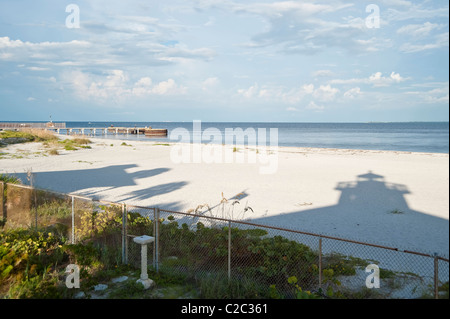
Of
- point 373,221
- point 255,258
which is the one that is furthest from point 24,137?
point 255,258

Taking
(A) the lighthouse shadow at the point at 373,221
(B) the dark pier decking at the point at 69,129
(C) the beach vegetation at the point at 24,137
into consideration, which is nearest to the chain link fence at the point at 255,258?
(A) the lighthouse shadow at the point at 373,221

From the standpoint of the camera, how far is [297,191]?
15.6 m

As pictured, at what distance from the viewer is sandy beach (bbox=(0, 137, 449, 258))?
10.0 m

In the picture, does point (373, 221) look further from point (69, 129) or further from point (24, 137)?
point (69, 129)

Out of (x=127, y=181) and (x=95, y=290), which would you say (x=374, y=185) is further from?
(x=95, y=290)

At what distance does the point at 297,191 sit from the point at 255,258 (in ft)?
29.4

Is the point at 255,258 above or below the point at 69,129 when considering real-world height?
below

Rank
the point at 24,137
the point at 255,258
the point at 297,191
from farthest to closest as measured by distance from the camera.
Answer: the point at 24,137 < the point at 297,191 < the point at 255,258

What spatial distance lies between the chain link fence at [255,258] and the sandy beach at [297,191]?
3.01 feet
